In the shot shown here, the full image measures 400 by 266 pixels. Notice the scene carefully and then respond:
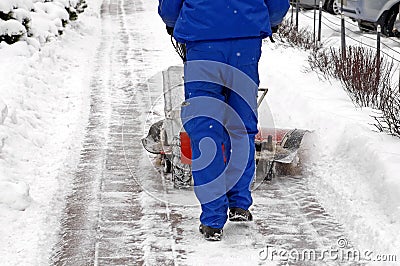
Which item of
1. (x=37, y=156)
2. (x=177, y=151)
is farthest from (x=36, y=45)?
(x=177, y=151)

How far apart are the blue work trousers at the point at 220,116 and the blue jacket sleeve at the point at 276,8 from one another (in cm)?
20

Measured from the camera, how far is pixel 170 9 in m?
4.32

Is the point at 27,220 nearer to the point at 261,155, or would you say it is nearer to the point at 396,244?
the point at 261,155

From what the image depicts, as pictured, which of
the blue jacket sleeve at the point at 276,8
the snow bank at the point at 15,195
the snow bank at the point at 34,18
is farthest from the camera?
the snow bank at the point at 34,18

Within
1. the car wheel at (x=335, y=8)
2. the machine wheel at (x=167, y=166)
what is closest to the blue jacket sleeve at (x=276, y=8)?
the machine wheel at (x=167, y=166)

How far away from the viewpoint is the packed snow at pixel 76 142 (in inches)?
178

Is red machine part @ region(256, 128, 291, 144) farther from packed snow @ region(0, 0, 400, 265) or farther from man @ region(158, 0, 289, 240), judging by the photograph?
man @ region(158, 0, 289, 240)

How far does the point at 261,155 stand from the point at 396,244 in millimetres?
1629

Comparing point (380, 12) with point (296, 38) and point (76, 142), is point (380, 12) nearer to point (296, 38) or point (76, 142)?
point (296, 38)

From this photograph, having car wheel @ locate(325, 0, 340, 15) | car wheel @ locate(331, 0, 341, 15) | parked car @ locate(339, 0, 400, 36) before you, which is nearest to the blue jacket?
parked car @ locate(339, 0, 400, 36)

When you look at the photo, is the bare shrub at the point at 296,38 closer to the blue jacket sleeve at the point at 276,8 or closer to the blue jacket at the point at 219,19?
the blue jacket sleeve at the point at 276,8

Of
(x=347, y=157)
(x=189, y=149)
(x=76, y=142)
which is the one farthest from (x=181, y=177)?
(x=76, y=142)

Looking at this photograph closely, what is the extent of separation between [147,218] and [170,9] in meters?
1.40

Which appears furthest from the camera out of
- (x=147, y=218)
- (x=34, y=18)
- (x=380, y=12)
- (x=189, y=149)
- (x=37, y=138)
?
(x=380, y=12)
